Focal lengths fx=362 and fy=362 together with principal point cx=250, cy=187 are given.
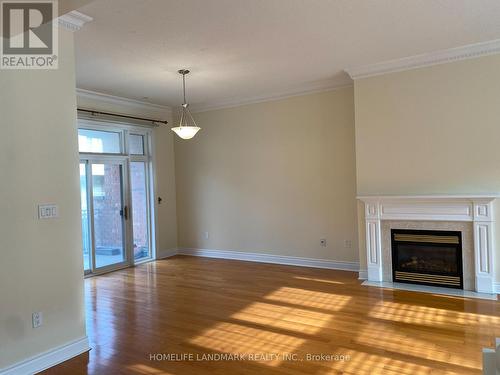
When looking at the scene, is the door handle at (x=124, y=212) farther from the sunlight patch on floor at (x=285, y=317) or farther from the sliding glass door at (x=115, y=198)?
the sunlight patch on floor at (x=285, y=317)

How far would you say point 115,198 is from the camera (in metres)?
6.25

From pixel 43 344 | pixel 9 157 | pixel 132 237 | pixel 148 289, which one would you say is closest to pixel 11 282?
pixel 43 344

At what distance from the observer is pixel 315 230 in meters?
5.86

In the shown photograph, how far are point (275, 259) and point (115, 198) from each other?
2.97m

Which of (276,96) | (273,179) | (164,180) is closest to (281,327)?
(273,179)

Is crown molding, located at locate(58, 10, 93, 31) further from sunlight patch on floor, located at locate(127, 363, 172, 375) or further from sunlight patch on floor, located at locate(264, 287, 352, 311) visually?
sunlight patch on floor, located at locate(264, 287, 352, 311)

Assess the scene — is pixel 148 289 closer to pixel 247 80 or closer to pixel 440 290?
pixel 247 80

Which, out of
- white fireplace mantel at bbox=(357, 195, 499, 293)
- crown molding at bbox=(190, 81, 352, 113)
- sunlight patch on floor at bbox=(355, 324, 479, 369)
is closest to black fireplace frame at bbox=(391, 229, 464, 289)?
white fireplace mantel at bbox=(357, 195, 499, 293)

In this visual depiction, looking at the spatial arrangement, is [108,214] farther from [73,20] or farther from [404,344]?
[404,344]

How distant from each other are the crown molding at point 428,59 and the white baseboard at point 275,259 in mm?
2800

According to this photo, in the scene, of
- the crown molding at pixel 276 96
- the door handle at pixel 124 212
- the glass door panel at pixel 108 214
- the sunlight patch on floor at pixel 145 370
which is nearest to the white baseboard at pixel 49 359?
the sunlight patch on floor at pixel 145 370

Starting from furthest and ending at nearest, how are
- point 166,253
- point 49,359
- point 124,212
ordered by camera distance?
1. point 166,253
2. point 124,212
3. point 49,359

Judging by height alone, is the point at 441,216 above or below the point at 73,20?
below

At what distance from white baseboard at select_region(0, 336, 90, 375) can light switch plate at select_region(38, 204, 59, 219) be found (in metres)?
1.06
